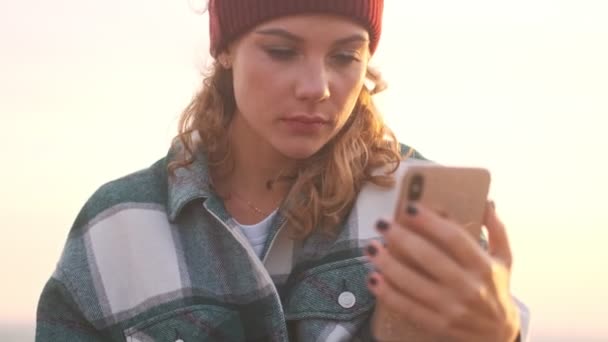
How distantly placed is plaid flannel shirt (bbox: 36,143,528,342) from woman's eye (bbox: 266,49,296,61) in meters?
0.50

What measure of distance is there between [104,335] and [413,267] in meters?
1.69

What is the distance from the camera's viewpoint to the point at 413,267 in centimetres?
229

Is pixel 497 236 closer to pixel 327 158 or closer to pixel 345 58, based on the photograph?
pixel 345 58

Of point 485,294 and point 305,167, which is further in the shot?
point 305,167

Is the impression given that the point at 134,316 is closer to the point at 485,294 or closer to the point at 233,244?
the point at 233,244

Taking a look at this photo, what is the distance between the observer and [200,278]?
3.69 meters

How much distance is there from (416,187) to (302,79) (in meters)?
1.06

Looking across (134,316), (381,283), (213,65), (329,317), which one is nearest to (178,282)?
(134,316)

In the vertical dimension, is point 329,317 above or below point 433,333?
below

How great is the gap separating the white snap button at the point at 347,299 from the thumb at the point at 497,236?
95 cm

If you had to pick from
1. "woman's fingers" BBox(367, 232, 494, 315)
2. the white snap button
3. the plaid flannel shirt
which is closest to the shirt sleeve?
the plaid flannel shirt

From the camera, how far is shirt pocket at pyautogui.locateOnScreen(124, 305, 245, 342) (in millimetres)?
3637

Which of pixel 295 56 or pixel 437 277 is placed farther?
pixel 295 56

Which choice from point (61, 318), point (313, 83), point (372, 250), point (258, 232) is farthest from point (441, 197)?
point (61, 318)
